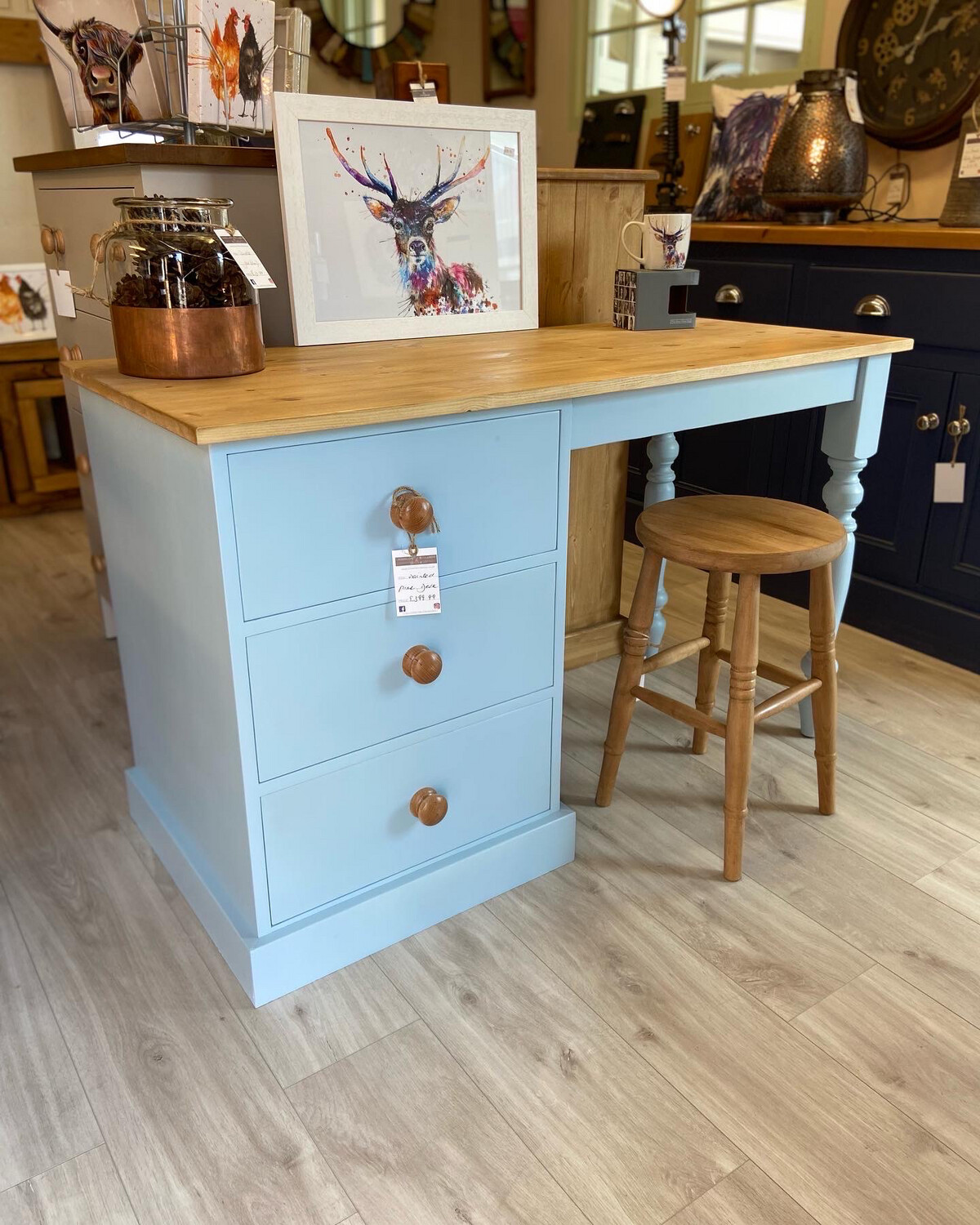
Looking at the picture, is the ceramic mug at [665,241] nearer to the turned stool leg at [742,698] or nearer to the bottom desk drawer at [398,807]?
the turned stool leg at [742,698]

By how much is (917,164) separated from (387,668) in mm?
2291

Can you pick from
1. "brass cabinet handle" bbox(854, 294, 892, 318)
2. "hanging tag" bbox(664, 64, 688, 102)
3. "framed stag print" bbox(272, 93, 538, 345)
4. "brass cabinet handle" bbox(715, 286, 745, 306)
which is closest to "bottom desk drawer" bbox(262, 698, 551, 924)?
"framed stag print" bbox(272, 93, 538, 345)

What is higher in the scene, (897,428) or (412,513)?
(412,513)

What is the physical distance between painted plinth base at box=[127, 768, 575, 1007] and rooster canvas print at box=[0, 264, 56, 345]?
2.36 meters

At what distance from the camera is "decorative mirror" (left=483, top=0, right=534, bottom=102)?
404 centimetres

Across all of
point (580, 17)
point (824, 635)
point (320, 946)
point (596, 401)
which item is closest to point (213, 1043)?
point (320, 946)

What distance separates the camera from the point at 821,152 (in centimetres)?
249

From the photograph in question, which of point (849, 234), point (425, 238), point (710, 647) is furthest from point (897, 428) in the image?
point (425, 238)

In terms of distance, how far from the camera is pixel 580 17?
12.5 feet

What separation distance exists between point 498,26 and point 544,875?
12.8 ft

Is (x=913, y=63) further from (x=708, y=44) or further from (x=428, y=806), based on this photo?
(x=428, y=806)

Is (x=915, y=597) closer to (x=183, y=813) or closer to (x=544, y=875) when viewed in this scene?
(x=544, y=875)

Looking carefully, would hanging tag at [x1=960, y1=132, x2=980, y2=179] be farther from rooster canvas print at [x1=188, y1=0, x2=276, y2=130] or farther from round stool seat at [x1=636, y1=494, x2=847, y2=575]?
rooster canvas print at [x1=188, y1=0, x2=276, y2=130]

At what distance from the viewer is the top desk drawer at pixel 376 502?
1130 millimetres
